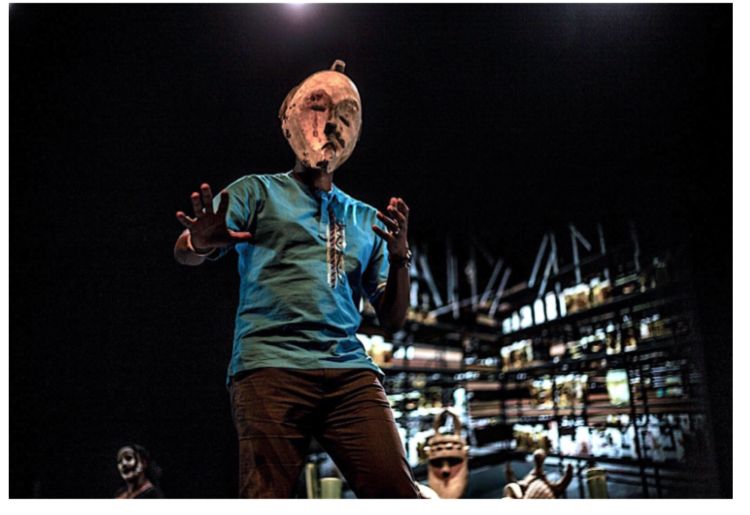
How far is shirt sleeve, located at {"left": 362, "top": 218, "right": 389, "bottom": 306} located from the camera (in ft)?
6.43

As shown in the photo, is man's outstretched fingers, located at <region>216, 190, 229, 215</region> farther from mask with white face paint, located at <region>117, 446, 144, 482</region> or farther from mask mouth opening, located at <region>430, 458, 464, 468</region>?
mask mouth opening, located at <region>430, 458, 464, 468</region>

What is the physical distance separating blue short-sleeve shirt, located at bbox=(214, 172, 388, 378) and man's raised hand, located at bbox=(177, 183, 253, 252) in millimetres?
112

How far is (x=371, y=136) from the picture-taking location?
2.47 meters

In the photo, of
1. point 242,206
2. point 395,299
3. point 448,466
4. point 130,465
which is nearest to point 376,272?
point 395,299

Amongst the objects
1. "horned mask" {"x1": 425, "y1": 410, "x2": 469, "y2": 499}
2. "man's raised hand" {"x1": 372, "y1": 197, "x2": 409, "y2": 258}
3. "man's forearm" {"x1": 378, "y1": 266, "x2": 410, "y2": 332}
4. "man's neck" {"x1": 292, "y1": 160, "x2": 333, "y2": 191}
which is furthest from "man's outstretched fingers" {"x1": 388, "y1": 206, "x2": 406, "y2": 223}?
"horned mask" {"x1": 425, "y1": 410, "x2": 469, "y2": 499}

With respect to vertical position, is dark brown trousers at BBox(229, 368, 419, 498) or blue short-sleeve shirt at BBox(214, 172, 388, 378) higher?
blue short-sleeve shirt at BBox(214, 172, 388, 378)

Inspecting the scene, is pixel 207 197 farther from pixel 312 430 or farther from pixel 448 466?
pixel 448 466

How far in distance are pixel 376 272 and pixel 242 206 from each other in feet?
1.21

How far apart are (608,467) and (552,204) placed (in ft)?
2.68

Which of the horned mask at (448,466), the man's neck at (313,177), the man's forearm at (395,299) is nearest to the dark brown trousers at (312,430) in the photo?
the man's forearm at (395,299)

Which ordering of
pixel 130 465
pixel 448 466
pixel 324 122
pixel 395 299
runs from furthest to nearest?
pixel 448 466 → pixel 130 465 → pixel 324 122 → pixel 395 299

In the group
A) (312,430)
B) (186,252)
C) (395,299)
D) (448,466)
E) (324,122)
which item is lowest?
(448,466)

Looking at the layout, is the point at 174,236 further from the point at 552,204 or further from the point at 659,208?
the point at 659,208

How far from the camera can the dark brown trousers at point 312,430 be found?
1670 mm
